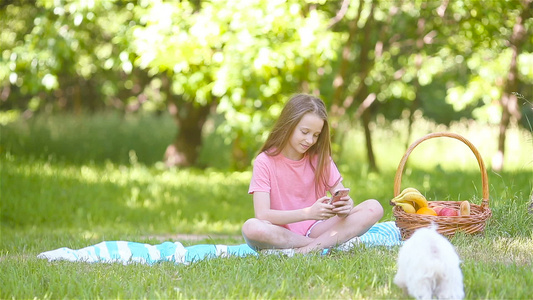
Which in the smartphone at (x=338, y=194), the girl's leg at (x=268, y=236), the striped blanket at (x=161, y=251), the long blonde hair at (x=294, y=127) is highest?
the long blonde hair at (x=294, y=127)

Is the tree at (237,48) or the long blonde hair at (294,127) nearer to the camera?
the long blonde hair at (294,127)

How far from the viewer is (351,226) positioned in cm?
386

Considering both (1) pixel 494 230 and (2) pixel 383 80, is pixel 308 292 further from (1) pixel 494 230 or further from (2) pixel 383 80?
(2) pixel 383 80

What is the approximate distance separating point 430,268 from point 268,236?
4.51 ft

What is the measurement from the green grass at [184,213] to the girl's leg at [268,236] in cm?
22

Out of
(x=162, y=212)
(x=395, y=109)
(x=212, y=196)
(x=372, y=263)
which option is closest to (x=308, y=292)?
(x=372, y=263)

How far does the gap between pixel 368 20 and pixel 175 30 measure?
9.81ft

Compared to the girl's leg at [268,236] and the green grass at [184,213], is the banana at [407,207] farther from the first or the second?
the girl's leg at [268,236]

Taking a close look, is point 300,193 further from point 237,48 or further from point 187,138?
point 187,138

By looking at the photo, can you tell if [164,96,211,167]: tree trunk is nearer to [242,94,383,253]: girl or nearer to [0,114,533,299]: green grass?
[0,114,533,299]: green grass

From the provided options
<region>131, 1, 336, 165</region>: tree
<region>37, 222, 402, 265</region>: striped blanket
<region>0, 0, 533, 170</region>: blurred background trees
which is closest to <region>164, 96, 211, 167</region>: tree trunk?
<region>0, 0, 533, 170</region>: blurred background trees

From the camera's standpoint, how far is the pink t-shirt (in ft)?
13.6

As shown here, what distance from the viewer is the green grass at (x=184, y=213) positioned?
10.1 feet

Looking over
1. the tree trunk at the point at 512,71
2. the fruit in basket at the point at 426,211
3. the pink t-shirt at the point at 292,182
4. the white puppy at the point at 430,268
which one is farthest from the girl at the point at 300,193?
the tree trunk at the point at 512,71
